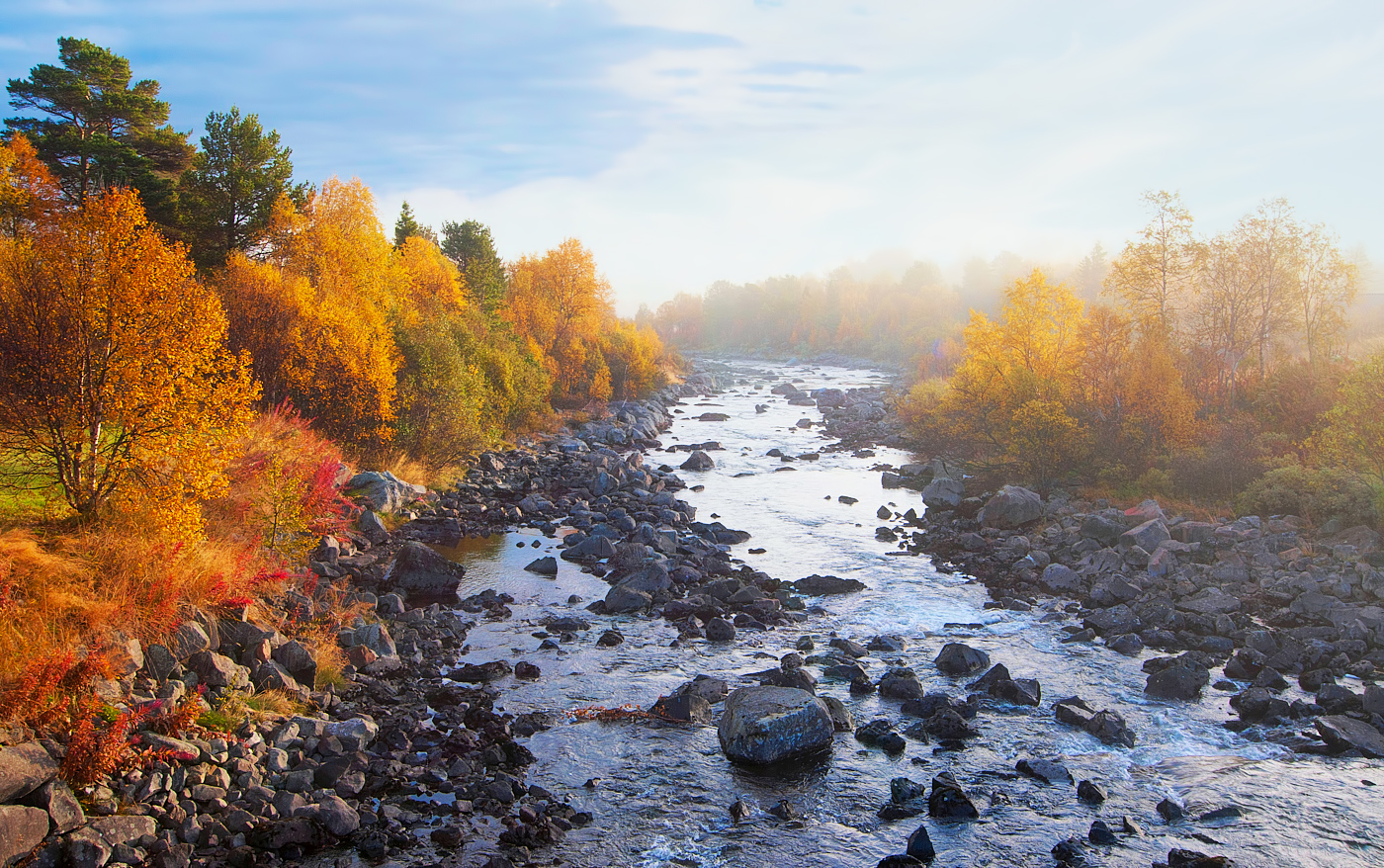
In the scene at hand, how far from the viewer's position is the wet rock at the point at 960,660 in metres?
16.9

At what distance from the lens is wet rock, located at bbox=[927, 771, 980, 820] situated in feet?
38.3

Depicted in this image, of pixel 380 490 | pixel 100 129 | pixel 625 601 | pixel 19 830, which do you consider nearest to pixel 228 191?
pixel 100 129

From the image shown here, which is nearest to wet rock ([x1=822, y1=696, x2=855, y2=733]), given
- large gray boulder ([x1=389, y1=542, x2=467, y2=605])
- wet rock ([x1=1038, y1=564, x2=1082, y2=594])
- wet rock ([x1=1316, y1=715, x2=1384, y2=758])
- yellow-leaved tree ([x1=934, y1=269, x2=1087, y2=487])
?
wet rock ([x1=1316, y1=715, x2=1384, y2=758])

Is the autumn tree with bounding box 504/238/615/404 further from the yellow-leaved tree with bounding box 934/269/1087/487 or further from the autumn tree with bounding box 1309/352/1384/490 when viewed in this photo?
the autumn tree with bounding box 1309/352/1384/490

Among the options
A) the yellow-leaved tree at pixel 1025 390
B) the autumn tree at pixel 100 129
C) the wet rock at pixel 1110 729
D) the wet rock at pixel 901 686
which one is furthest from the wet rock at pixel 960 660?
the autumn tree at pixel 100 129

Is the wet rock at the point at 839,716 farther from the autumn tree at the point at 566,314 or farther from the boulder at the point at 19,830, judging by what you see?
the autumn tree at the point at 566,314

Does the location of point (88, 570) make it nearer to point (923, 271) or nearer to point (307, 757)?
point (307, 757)

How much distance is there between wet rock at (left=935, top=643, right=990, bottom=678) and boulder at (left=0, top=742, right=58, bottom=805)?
16.0 metres

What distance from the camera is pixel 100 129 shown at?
3797 cm

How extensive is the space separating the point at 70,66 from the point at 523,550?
3636 cm

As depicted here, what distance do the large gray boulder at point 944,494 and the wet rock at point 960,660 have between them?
15.7 meters

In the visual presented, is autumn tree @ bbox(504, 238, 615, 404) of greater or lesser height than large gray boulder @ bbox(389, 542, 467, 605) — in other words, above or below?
above

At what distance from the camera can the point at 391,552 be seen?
24.4 m

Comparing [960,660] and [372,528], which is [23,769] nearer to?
[960,660]
